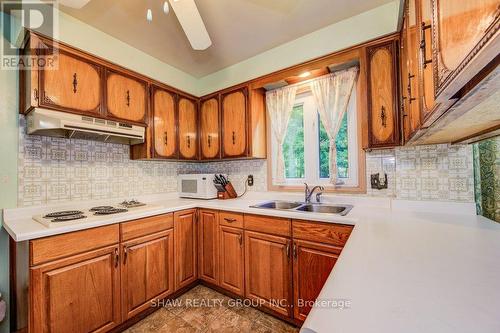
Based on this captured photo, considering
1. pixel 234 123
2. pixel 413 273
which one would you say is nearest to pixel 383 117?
pixel 413 273

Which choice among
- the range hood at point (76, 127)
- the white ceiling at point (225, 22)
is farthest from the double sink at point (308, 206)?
the white ceiling at point (225, 22)

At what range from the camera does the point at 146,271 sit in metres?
1.81

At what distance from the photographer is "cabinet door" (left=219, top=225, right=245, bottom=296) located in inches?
76.7

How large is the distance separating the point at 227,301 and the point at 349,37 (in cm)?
266

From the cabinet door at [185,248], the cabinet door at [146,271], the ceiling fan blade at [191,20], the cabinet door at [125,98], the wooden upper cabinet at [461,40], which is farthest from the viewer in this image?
the cabinet door at [185,248]

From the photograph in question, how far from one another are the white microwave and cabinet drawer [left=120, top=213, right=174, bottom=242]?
1.83 feet

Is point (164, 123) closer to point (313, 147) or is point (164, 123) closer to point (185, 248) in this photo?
point (185, 248)

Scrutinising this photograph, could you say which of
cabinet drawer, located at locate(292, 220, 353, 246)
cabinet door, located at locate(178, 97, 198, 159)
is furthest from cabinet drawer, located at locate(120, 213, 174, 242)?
cabinet drawer, located at locate(292, 220, 353, 246)

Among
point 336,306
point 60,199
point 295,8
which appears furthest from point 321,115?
point 60,199

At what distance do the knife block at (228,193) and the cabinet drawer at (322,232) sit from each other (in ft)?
3.72

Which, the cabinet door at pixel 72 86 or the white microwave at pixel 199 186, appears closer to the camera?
the cabinet door at pixel 72 86

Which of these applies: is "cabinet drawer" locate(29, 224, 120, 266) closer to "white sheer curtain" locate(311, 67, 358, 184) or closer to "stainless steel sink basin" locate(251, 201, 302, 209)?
"stainless steel sink basin" locate(251, 201, 302, 209)

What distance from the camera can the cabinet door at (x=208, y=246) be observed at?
2125 millimetres

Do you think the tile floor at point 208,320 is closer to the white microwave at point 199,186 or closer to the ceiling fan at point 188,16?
the white microwave at point 199,186
